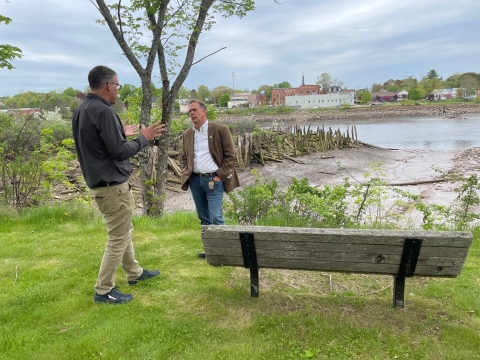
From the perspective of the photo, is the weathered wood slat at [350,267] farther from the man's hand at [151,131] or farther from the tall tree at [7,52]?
the tall tree at [7,52]

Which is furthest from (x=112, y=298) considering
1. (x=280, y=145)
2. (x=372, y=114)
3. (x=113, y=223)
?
(x=372, y=114)

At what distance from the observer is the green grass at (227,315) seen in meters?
2.78

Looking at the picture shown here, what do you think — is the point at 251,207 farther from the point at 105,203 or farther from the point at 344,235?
the point at 344,235

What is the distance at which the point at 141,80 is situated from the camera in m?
7.31

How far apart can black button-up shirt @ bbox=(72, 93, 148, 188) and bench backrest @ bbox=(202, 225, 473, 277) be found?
945 mm

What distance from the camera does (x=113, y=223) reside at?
3369mm

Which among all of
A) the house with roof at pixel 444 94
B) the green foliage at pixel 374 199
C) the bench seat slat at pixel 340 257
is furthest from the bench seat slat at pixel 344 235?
the house with roof at pixel 444 94

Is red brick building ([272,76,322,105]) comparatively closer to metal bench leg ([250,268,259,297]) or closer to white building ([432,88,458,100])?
white building ([432,88,458,100])

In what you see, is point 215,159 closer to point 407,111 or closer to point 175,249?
point 175,249

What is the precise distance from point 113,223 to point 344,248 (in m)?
2.02

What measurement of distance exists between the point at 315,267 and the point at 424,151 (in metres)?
27.0

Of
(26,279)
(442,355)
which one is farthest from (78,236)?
(442,355)

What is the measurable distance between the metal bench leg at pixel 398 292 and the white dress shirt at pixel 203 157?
222cm

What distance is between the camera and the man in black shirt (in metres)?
3.09
